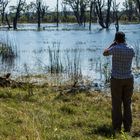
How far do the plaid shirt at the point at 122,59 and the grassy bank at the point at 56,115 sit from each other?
1100mm

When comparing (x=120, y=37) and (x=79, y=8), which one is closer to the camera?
(x=120, y=37)

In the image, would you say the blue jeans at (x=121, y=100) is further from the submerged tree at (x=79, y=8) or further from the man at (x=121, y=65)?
the submerged tree at (x=79, y=8)

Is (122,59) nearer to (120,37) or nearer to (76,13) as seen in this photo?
(120,37)

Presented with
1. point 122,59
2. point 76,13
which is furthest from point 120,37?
point 76,13

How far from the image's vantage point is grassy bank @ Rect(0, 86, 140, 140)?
846 centimetres

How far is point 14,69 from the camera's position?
23.8 meters

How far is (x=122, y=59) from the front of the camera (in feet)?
30.2

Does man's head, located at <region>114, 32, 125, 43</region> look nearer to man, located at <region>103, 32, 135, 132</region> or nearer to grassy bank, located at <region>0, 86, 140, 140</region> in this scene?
man, located at <region>103, 32, 135, 132</region>

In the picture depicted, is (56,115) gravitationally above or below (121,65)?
below

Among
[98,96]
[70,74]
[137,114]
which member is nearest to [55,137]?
[137,114]

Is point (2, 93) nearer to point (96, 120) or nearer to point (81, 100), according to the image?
point (81, 100)

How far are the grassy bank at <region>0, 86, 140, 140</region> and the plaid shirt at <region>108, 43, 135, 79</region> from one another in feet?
3.61

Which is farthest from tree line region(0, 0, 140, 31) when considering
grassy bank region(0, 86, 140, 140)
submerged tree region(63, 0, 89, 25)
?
grassy bank region(0, 86, 140, 140)

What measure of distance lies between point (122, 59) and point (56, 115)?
2378 millimetres
